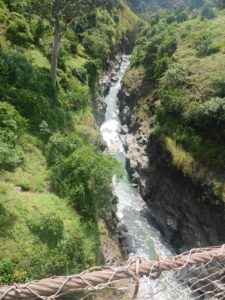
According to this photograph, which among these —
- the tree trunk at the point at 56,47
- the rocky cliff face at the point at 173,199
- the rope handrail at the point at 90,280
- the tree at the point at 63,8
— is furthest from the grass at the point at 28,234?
the tree at the point at 63,8

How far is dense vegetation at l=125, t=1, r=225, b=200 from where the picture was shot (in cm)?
3108

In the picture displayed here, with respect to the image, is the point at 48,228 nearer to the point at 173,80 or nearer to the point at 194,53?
the point at 173,80

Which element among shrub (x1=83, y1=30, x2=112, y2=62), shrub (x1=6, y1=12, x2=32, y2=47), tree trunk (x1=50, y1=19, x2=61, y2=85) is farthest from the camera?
shrub (x1=83, y1=30, x2=112, y2=62)

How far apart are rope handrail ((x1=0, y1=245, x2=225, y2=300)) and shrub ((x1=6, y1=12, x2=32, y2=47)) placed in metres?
31.2

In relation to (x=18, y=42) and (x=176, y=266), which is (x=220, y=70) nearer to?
(x=18, y=42)

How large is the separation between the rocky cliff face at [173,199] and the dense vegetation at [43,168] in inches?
314

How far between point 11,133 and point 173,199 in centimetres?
1793

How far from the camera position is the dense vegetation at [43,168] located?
15336 mm

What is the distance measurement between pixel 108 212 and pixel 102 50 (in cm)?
3616

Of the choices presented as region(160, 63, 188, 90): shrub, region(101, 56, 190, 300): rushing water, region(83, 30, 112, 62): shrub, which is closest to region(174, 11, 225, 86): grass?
region(160, 63, 188, 90): shrub

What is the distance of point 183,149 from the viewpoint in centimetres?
3303

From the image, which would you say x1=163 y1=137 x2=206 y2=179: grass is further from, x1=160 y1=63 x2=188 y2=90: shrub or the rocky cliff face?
x1=160 y1=63 x2=188 y2=90: shrub

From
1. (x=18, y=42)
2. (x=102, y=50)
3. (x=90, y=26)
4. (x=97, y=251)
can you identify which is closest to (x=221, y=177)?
(x=97, y=251)

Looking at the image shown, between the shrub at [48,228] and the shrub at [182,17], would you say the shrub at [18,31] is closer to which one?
the shrub at [48,228]
